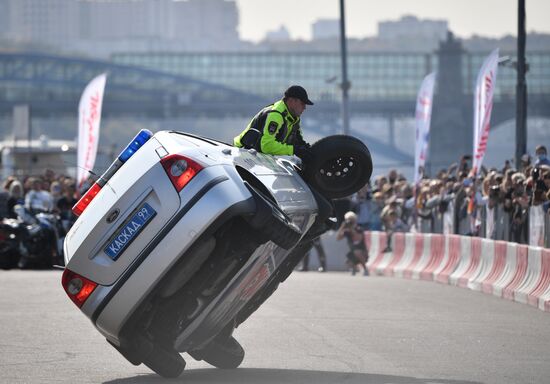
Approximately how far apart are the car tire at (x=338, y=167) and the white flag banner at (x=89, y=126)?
17832mm

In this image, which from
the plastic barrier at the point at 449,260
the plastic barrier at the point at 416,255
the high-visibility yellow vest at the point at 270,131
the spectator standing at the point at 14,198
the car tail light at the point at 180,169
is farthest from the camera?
the spectator standing at the point at 14,198

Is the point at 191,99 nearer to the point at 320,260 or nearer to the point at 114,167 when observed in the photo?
the point at 320,260

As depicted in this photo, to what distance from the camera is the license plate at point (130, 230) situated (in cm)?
902

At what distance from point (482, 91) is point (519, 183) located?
495 cm

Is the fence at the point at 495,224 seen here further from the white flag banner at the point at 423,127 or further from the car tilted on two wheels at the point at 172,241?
the car tilted on two wheels at the point at 172,241

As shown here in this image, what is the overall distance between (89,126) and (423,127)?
265 inches

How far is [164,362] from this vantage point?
9.46 meters

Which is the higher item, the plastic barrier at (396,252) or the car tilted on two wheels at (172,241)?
the car tilted on two wheels at (172,241)

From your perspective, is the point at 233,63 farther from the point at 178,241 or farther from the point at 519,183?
the point at 178,241

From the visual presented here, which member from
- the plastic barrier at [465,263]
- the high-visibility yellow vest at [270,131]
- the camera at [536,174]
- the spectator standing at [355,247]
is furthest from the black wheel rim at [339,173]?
the spectator standing at [355,247]

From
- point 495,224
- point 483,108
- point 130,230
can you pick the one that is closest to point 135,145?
point 130,230

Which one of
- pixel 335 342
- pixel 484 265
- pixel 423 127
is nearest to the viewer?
pixel 335 342

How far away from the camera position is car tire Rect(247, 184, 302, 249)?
29.3 feet

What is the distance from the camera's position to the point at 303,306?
1644 centimetres
